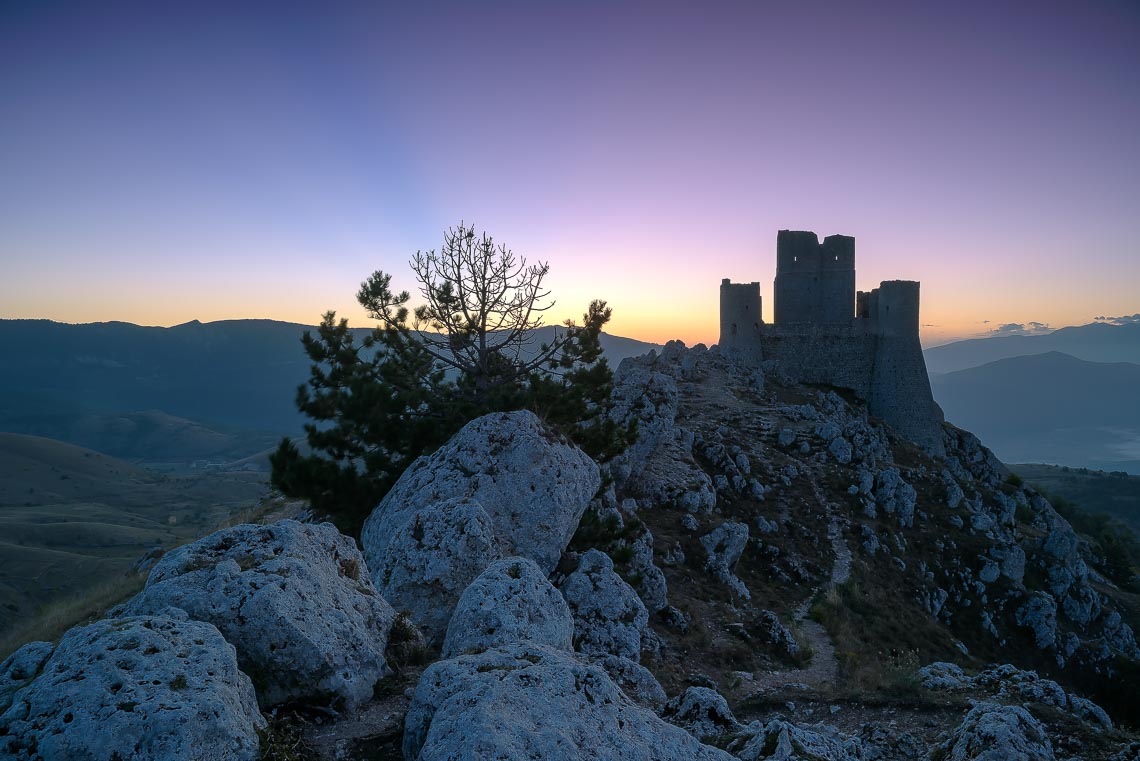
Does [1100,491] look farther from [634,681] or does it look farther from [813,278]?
[634,681]

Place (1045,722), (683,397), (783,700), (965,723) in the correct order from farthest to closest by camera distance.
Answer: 1. (683,397)
2. (783,700)
3. (1045,722)
4. (965,723)

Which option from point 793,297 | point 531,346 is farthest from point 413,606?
point 793,297

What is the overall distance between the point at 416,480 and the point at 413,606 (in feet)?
10.6

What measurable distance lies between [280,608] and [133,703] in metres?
1.51

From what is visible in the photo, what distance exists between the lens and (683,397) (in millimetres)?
32344

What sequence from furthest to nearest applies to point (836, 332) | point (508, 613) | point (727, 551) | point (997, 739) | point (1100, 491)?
point (1100, 491) < point (836, 332) < point (727, 551) < point (508, 613) < point (997, 739)

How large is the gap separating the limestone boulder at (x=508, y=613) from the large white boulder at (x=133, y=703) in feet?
7.43

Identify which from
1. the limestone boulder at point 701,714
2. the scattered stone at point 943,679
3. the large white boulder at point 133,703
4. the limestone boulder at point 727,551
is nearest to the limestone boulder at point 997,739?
the limestone boulder at point 701,714

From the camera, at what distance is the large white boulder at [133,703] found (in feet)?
10.4

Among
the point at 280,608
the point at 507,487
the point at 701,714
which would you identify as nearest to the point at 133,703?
the point at 280,608

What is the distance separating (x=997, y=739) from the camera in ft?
18.0

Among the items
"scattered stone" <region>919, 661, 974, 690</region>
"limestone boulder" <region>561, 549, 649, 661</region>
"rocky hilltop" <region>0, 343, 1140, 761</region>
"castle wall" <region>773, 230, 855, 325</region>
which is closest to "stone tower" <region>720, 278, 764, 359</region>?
"castle wall" <region>773, 230, 855, 325</region>

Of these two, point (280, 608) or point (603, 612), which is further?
point (603, 612)

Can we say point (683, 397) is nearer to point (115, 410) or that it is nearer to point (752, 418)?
point (752, 418)
